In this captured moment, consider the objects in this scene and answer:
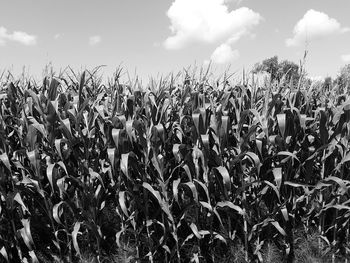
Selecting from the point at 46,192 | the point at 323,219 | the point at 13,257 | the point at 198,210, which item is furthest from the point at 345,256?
the point at 13,257

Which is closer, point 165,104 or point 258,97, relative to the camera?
point 165,104

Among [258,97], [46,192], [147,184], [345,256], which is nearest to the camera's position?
[147,184]

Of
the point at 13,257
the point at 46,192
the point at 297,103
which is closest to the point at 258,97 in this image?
the point at 297,103

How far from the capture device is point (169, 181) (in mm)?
3213

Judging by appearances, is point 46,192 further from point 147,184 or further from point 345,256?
point 345,256

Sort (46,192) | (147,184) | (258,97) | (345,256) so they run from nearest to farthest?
(147,184)
(46,192)
(345,256)
(258,97)

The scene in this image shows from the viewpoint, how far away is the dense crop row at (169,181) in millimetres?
2938

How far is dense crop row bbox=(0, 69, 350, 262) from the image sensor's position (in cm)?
294

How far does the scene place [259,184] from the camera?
10.6ft

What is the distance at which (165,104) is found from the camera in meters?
3.18

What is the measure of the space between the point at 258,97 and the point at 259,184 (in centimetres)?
129

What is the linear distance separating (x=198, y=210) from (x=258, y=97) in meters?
1.68

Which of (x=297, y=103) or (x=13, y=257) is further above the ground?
(x=297, y=103)

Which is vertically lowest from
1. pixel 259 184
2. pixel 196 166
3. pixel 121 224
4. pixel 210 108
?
pixel 121 224
